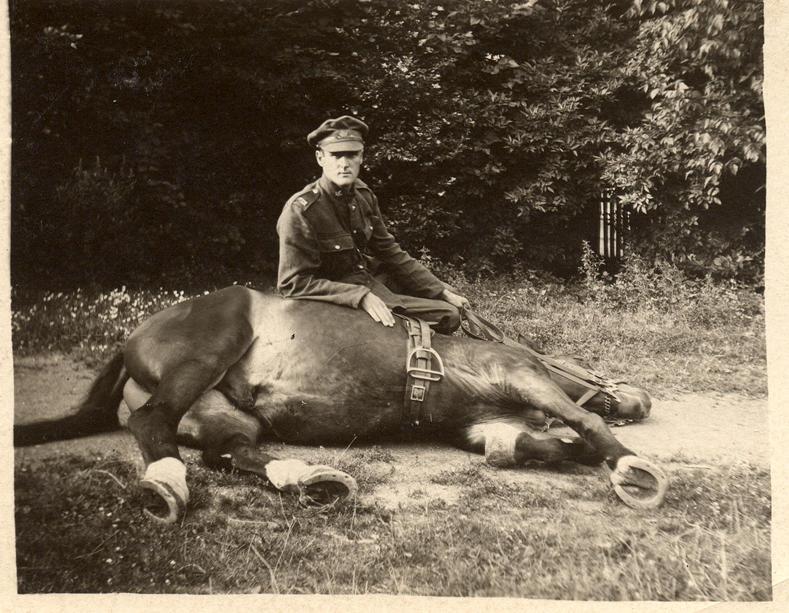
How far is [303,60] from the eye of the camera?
10.7 ft

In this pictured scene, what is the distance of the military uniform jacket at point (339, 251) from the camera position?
9.95 feet

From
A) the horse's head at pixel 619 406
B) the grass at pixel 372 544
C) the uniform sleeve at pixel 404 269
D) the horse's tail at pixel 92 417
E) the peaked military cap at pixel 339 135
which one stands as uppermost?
the peaked military cap at pixel 339 135

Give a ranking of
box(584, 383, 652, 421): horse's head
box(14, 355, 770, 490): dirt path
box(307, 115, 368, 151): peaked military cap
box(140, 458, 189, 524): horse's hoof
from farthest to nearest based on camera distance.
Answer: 1. box(584, 383, 652, 421): horse's head
2. box(307, 115, 368, 151): peaked military cap
3. box(14, 355, 770, 490): dirt path
4. box(140, 458, 189, 524): horse's hoof

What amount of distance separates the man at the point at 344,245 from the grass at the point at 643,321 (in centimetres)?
44

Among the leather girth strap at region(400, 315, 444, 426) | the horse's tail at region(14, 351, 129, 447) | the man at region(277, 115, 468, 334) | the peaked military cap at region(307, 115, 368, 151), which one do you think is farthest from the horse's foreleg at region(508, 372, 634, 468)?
the horse's tail at region(14, 351, 129, 447)

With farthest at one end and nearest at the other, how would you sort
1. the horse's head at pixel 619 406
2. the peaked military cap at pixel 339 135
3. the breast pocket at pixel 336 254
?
1. the horse's head at pixel 619 406
2. the breast pocket at pixel 336 254
3. the peaked military cap at pixel 339 135

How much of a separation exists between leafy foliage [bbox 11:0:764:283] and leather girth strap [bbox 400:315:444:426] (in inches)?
27.3

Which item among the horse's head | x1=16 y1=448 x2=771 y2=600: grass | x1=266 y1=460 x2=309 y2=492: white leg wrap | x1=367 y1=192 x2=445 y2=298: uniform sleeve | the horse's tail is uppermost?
x1=367 y1=192 x2=445 y2=298: uniform sleeve

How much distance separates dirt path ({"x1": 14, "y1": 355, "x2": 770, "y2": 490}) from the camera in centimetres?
273

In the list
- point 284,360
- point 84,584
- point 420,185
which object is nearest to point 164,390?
point 284,360

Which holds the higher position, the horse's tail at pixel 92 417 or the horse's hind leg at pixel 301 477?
the horse's tail at pixel 92 417

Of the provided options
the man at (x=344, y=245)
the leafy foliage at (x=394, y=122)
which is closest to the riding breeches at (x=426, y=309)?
the man at (x=344, y=245)

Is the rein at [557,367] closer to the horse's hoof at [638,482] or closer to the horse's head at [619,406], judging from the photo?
the horse's head at [619,406]

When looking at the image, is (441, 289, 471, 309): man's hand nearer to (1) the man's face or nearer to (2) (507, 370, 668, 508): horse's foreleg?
(2) (507, 370, 668, 508): horse's foreleg
